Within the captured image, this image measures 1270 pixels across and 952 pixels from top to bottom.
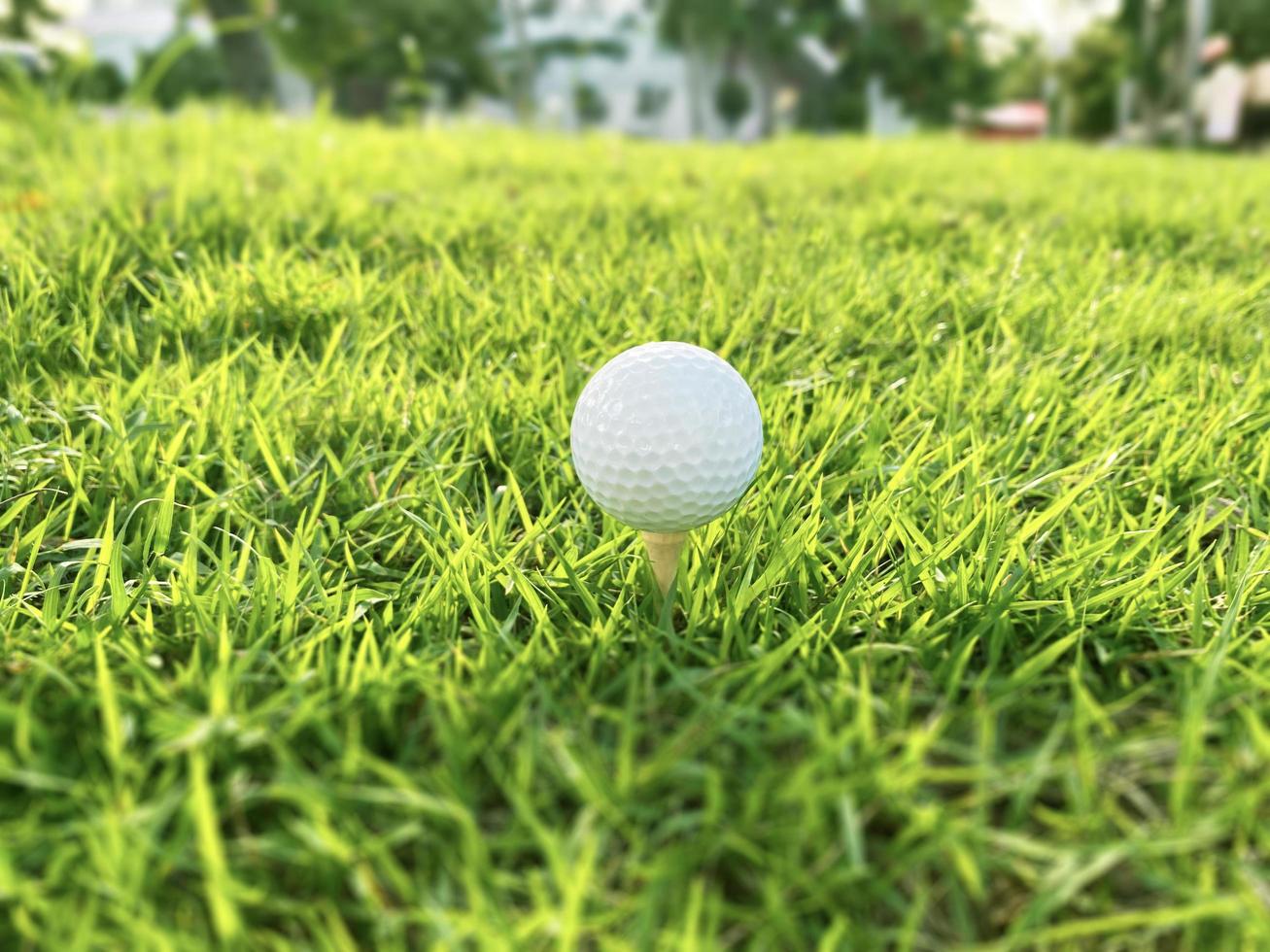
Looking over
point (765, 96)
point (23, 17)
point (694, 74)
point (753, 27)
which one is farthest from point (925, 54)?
point (23, 17)

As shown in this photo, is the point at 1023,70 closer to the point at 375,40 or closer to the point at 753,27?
the point at 753,27

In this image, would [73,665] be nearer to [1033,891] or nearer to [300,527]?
[300,527]

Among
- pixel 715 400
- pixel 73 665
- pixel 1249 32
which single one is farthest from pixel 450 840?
pixel 1249 32

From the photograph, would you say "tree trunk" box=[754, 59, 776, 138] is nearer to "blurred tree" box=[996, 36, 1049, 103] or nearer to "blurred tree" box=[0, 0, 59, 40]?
"blurred tree" box=[996, 36, 1049, 103]

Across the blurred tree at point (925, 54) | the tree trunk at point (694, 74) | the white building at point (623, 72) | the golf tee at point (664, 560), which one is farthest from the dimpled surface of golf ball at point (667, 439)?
the white building at point (623, 72)

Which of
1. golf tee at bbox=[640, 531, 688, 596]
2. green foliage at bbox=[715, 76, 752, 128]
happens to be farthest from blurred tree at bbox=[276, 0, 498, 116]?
golf tee at bbox=[640, 531, 688, 596]

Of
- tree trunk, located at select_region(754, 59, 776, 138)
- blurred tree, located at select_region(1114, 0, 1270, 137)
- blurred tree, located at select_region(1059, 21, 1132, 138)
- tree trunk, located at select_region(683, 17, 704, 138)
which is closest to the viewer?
blurred tree, located at select_region(1114, 0, 1270, 137)
